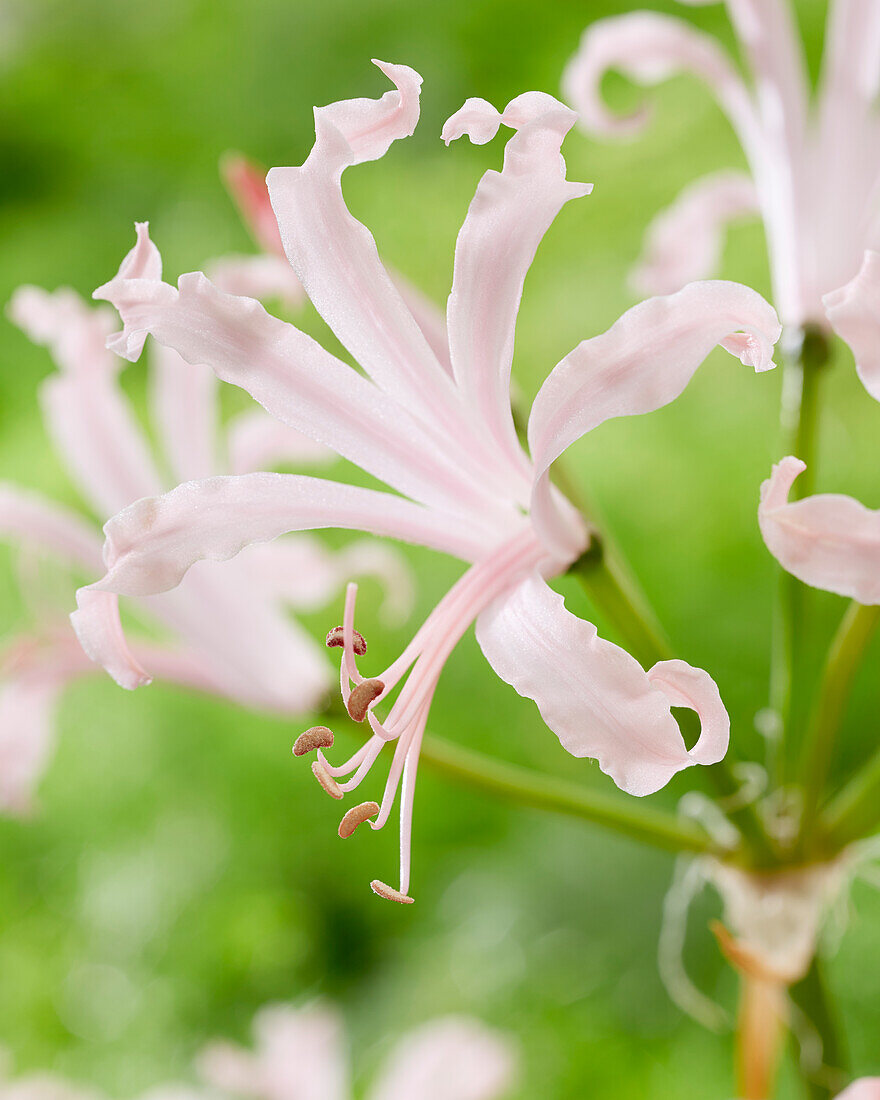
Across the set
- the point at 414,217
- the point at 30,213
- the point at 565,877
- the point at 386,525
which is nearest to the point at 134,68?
the point at 30,213

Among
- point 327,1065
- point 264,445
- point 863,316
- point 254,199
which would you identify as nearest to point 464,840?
point 327,1065

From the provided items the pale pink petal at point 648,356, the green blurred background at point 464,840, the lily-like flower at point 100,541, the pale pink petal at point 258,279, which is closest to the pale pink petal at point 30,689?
the lily-like flower at point 100,541

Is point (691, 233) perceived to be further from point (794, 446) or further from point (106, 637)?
point (106, 637)

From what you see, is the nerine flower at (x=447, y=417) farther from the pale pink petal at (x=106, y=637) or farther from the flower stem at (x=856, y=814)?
the flower stem at (x=856, y=814)

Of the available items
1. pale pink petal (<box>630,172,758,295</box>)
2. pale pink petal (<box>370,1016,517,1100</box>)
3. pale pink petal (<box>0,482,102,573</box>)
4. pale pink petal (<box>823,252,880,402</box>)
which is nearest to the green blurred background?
pale pink petal (<box>370,1016,517,1100</box>)

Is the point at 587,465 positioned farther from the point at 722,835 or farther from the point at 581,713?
the point at 581,713
